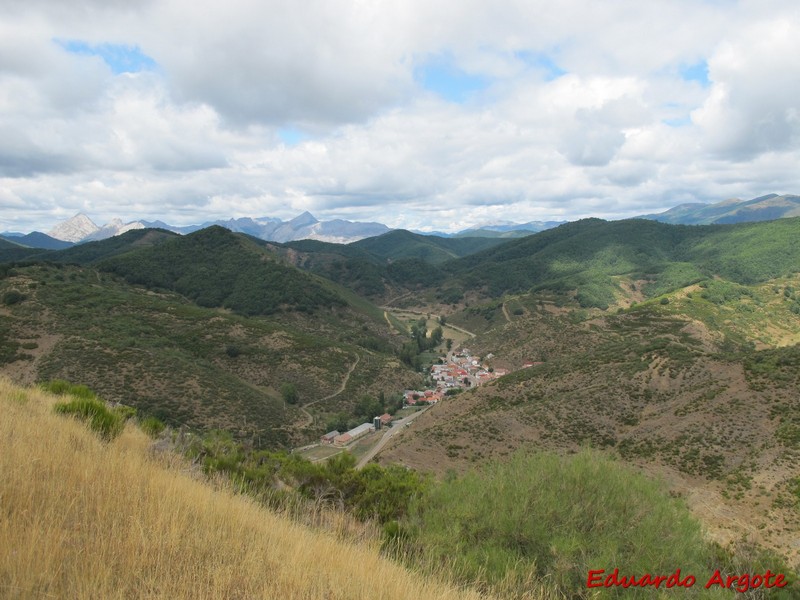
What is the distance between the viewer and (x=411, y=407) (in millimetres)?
64812

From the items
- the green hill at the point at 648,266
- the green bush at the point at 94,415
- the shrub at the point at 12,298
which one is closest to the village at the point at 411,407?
the green bush at the point at 94,415

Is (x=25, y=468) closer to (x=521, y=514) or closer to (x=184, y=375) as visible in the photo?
(x=521, y=514)

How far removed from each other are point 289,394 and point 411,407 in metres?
18.6

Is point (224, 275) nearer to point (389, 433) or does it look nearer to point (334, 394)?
point (334, 394)

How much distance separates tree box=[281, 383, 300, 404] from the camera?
56419 millimetres

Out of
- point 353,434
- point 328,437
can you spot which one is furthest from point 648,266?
point 328,437

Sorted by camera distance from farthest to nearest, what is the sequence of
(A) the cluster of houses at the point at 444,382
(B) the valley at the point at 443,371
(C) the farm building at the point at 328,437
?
(A) the cluster of houses at the point at 444,382 → (C) the farm building at the point at 328,437 → (B) the valley at the point at 443,371

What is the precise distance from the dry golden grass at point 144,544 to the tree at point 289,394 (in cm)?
5238

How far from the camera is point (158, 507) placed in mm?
4609

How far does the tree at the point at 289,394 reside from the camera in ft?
185

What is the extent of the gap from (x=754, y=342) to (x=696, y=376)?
5606 cm

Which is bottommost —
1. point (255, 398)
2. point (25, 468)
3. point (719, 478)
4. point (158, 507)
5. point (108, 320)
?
point (255, 398)

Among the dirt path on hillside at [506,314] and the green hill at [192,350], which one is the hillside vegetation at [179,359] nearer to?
the green hill at [192,350]

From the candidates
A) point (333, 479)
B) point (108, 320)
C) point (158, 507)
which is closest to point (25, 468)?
point (158, 507)
